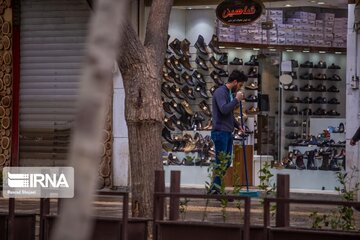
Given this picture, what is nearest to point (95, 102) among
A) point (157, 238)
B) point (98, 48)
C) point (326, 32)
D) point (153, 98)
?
point (98, 48)

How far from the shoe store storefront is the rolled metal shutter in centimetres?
171

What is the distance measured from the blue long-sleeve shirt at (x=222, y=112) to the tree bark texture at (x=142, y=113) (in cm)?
464

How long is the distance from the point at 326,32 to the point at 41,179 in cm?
1013

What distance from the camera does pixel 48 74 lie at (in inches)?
741

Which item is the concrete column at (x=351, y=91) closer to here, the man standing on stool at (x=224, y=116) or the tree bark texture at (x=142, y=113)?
the man standing on stool at (x=224, y=116)

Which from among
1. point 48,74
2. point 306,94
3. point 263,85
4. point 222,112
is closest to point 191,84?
point 263,85

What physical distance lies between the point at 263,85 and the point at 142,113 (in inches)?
348

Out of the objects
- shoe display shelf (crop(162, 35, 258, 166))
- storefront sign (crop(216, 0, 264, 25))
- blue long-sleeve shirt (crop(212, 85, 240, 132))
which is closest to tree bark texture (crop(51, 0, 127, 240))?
blue long-sleeve shirt (crop(212, 85, 240, 132))

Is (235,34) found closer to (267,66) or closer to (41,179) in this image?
(267,66)

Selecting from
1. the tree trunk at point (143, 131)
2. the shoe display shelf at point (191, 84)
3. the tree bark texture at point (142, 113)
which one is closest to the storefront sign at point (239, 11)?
the shoe display shelf at point (191, 84)

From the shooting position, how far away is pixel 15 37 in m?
18.9

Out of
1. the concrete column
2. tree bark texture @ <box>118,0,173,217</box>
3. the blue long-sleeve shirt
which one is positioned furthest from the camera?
the concrete column

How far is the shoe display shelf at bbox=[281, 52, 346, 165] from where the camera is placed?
60.2 ft

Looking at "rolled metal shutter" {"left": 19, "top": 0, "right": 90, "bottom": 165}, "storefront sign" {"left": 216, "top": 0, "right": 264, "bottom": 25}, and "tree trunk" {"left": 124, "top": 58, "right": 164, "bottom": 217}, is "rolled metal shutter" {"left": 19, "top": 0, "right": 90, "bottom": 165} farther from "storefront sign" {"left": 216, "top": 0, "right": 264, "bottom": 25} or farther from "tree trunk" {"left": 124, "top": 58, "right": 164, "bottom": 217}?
"tree trunk" {"left": 124, "top": 58, "right": 164, "bottom": 217}
